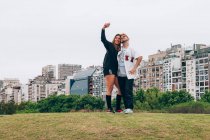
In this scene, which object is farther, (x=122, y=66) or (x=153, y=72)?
(x=153, y=72)

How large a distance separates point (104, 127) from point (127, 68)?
3913 mm

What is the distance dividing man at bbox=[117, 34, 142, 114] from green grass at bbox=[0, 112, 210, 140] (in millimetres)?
1193

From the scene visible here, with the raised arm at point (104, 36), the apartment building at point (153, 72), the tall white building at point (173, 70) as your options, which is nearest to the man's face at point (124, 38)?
the raised arm at point (104, 36)

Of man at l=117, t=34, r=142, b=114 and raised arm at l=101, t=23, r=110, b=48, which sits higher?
raised arm at l=101, t=23, r=110, b=48

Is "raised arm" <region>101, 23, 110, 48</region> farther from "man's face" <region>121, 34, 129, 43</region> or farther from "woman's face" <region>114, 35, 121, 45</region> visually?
"man's face" <region>121, 34, 129, 43</region>

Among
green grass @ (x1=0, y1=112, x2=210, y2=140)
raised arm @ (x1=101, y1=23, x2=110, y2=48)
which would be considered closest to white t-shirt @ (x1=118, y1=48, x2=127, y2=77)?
raised arm @ (x1=101, y1=23, x2=110, y2=48)

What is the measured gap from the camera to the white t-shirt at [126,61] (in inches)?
796

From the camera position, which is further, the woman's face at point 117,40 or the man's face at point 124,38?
the woman's face at point 117,40

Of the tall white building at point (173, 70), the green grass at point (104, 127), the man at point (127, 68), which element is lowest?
the green grass at point (104, 127)

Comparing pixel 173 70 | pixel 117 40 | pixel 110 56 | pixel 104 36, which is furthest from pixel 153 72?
pixel 104 36

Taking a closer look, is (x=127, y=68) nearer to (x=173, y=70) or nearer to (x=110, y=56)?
(x=110, y=56)

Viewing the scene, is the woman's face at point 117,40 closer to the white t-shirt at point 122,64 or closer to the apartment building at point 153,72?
the white t-shirt at point 122,64

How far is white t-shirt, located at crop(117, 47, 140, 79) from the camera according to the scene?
2022 cm

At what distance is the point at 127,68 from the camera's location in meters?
20.2
